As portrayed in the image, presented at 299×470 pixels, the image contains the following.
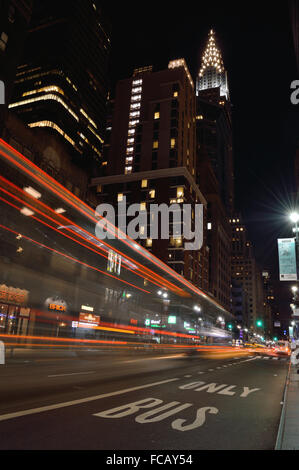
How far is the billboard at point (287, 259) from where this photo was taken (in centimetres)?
2051

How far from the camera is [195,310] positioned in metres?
44.9

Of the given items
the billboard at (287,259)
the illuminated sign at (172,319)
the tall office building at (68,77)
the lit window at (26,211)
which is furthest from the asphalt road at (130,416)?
the tall office building at (68,77)

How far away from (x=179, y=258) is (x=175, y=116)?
45537 mm

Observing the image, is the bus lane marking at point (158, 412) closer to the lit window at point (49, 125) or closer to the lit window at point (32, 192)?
the lit window at point (32, 192)

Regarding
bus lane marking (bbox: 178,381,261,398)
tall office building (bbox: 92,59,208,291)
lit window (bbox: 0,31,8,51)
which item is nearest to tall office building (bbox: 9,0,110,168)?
tall office building (bbox: 92,59,208,291)

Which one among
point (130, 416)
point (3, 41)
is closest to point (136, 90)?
point (3, 41)

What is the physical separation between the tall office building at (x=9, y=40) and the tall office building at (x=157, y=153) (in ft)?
167

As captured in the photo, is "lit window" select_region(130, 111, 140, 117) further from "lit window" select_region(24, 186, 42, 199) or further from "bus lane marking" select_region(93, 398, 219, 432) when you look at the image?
"bus lane marking" select_region(93, 398, 219, 432)

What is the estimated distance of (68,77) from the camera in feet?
416

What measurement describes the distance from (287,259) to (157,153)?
78972 millimetres

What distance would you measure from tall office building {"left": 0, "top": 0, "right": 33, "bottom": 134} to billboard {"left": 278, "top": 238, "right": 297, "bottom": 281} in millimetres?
36248

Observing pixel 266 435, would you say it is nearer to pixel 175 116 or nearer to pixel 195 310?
pixel 195 310

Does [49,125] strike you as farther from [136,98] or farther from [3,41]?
[3,41]

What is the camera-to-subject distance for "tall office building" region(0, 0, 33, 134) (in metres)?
41.6
